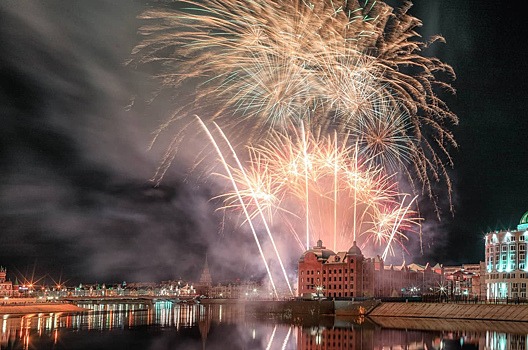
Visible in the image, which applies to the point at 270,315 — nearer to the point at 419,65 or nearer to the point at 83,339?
the point at 83,339

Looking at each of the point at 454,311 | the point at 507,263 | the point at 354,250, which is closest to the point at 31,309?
the point at 354,250

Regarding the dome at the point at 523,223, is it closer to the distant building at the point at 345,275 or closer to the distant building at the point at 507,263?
the distant building at the point at 507,263

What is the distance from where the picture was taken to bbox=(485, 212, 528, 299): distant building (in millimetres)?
107812

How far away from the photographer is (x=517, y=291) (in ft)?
352

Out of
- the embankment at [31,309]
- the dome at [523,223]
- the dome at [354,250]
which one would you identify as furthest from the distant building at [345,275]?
the embankment at [31,309]

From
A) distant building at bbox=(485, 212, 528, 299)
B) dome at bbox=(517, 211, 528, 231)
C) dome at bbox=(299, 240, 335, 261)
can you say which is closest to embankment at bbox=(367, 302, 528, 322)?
dome at bbox=(299, 240, 335, 261)

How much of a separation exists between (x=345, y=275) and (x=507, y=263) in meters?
33.8

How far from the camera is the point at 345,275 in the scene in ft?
335

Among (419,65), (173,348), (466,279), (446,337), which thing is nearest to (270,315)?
(446,337)

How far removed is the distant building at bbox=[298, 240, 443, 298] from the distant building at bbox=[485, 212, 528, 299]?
17.9 m

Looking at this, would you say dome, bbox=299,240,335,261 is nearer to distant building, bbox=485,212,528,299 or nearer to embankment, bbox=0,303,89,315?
distant building, bbox=485,212,528,299

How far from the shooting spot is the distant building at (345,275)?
331 feet

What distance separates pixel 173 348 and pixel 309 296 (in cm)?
5414

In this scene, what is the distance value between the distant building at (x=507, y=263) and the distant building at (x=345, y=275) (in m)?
17.9
